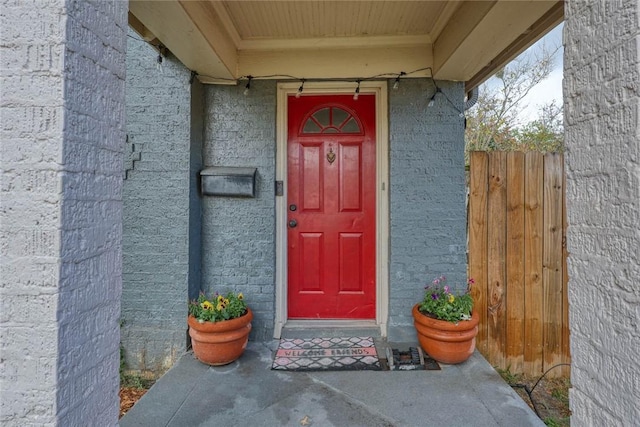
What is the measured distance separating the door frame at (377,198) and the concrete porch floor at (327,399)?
596 millimetres

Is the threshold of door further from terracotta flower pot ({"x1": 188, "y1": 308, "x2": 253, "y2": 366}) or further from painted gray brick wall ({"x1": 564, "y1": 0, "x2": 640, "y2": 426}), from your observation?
painted gray brick wall ({"x1": 564, "y1": 0, "x2": 640, "y2": 426})

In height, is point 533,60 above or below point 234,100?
above

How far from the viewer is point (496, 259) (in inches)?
108

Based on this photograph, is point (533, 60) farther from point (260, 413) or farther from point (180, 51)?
point (260, 413)

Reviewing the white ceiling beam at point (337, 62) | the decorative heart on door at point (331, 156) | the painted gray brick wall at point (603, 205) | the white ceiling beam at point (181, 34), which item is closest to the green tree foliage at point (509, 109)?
the white ceiling beam at point (337, 62)

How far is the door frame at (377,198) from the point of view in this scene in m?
2.87

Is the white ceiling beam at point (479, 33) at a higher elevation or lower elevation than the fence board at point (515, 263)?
higher

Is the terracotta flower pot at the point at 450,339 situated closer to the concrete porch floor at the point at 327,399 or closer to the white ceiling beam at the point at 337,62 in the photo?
the concrete porch floor at the point at 327,399

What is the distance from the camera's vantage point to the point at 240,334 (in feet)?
7.98

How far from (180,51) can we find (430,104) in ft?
6.05

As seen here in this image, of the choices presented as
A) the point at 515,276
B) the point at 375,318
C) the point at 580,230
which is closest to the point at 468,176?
the point at 515,276

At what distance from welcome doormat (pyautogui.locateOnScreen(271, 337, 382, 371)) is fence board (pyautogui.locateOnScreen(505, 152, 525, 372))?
1100 millimetres

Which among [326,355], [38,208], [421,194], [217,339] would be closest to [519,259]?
[421,194]

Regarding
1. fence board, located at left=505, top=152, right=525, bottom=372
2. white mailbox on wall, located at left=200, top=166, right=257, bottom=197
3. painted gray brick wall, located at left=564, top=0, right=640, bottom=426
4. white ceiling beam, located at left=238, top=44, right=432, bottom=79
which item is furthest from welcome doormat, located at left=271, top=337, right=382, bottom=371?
white ceiling beam, located at left=238, top=44, right=432, bottom=79
